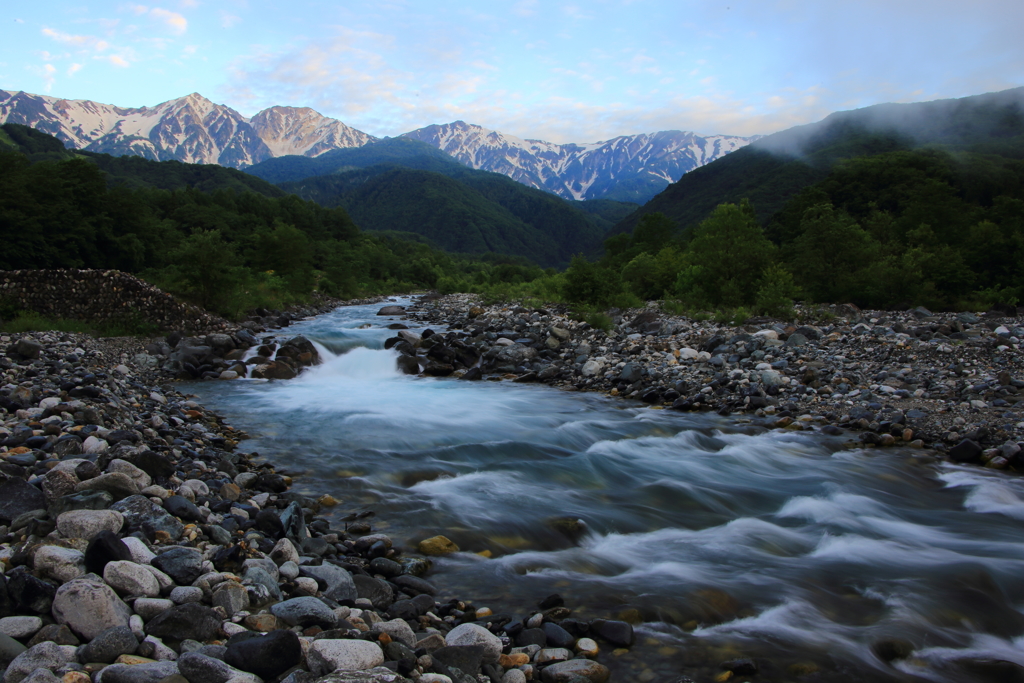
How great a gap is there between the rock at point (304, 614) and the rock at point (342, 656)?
1.97ft

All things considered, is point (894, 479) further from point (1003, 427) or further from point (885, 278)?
point (885, 278)

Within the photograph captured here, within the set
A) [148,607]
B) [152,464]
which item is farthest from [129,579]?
[152,464]

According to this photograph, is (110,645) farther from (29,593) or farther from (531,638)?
(531,638)

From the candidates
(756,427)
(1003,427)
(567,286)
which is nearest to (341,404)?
(756,427)

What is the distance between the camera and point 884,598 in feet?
17.3

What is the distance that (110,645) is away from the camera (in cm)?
286

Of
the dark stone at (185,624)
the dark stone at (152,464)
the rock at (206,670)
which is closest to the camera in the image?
the rock at (206,670)

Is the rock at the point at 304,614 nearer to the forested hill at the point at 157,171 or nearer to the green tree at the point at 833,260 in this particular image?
the green tree at the point at 833,260

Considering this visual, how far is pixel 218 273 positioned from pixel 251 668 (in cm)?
2356

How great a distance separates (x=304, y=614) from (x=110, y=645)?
3.72 feet

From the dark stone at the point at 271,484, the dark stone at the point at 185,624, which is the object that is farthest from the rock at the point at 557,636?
the dark stone at the point at 271,484

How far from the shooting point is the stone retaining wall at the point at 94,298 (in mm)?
17141

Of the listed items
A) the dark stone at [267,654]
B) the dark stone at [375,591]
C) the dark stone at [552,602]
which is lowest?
the dark stone at [552,602]

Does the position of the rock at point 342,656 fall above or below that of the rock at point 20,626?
below
